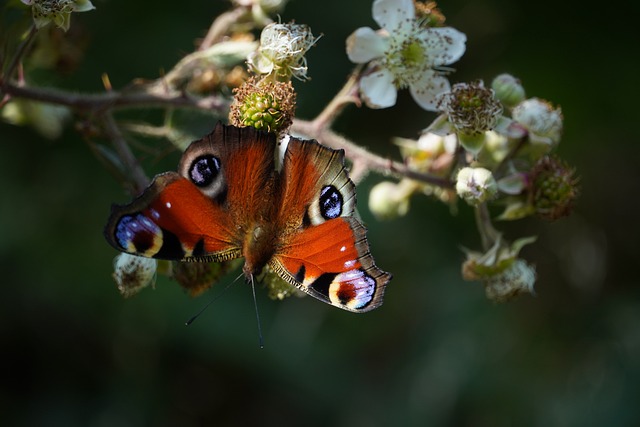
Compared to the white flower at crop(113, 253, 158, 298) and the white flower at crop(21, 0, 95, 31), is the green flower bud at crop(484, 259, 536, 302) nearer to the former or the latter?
the white flower at crop(113, 253, 158, 298)

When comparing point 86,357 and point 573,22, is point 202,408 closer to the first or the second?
point 86,357

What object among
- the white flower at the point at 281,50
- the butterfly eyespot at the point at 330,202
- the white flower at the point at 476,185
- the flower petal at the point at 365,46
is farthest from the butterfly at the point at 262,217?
the flower petal at the point at 365,46

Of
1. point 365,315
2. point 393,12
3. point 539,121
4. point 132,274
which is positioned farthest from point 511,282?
point 365,315

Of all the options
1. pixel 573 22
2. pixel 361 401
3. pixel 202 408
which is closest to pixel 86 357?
pixel 202 408

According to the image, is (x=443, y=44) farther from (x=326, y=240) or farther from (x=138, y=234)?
(x=138, y=234)

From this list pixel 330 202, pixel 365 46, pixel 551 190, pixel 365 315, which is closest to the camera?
pixel 330 202

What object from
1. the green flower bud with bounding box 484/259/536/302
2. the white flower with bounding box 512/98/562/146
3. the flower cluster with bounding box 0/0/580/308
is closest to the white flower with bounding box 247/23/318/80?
the flower cluster with bounding box 0/0/580/308
